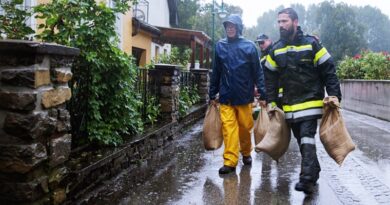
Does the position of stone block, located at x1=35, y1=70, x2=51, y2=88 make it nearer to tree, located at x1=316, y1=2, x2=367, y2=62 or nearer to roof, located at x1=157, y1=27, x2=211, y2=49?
roof, located at x1=157, y1=27, x2=211, y2=49

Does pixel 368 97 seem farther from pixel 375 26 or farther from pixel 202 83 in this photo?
pixel 375 26

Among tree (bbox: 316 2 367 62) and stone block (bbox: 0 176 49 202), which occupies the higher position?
tree (bbox: 316 2 367 62)

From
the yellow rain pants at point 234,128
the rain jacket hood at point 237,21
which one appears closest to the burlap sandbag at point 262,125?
the yellow rain pants at point 234,128

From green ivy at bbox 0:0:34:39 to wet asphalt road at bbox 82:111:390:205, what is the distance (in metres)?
1.77

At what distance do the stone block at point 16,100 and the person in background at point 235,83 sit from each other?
9.35 feet

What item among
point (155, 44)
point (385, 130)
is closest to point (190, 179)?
point (385, 130)

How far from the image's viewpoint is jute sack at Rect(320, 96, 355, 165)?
4.78 m

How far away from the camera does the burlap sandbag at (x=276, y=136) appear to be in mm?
5201

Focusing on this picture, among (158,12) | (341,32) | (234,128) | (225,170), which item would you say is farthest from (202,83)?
(341,32)

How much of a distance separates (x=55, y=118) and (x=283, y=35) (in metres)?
2.57

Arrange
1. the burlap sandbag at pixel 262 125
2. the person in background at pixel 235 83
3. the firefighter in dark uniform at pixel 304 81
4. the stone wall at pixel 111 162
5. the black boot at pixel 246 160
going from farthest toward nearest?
1. the black boot at pixel 246 160
2. the burlap sandbag at pixel 262 125
3. the person in background at pixel 235 83
4. the firefighter in dark uniform at pixel 304 81
5. the stone wall at pixel 111 162

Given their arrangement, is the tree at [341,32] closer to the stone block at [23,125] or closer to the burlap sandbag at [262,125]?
the burlap sandbag at [262,125]

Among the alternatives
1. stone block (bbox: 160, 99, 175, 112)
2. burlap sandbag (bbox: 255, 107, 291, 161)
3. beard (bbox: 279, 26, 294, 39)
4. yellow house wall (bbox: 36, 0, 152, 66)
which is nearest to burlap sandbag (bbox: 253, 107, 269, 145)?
burlap sandbag (bbox: 255, 107, 291, 161)

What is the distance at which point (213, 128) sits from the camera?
6.19 metres
